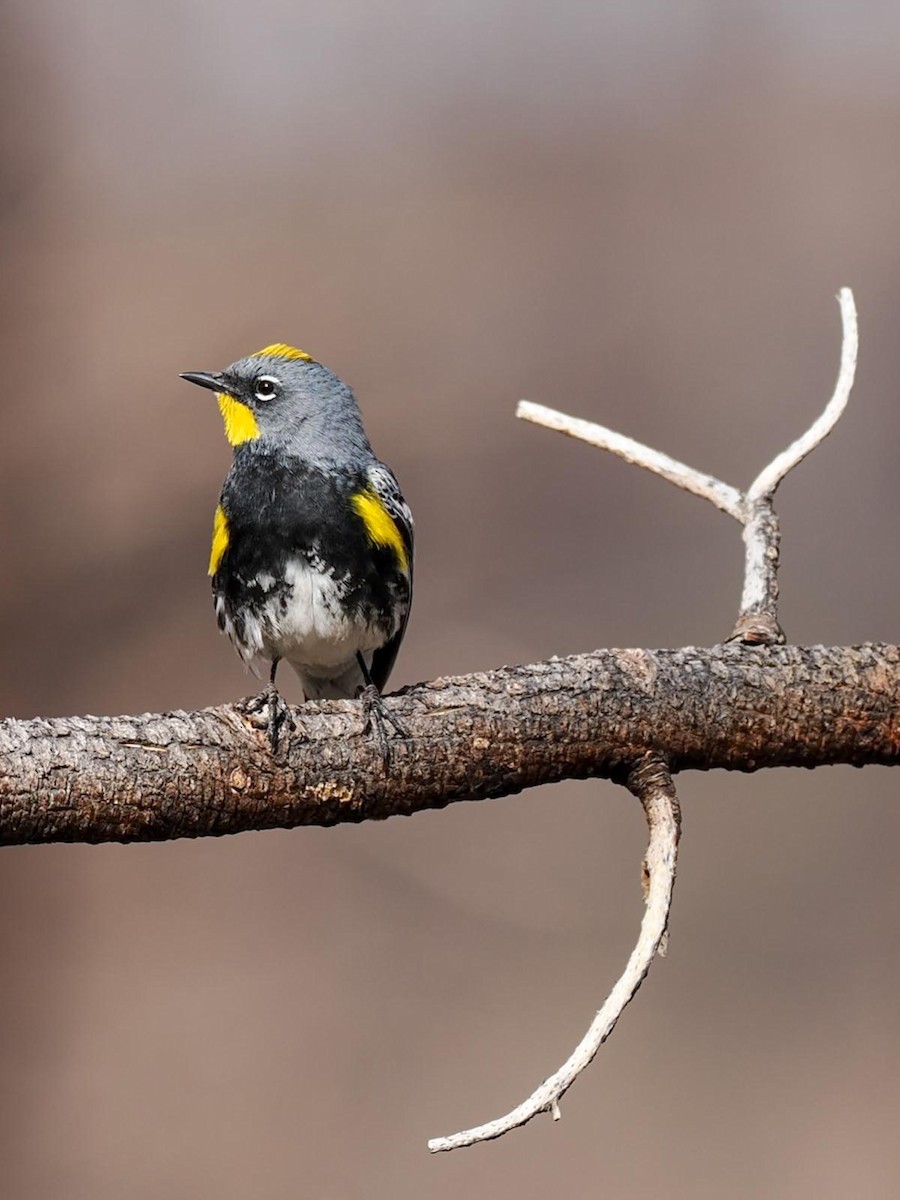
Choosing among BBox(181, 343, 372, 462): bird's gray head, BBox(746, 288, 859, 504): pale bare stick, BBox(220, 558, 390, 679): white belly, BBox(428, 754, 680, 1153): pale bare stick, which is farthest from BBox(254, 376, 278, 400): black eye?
BBox(428, 754, 680, 1153): pale bare stick

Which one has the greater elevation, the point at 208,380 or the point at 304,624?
the point at 208,380

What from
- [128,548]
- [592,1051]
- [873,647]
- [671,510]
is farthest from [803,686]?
[128,548]

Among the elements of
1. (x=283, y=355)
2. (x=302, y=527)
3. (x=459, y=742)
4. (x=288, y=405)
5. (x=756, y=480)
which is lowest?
(x=459, y=742)

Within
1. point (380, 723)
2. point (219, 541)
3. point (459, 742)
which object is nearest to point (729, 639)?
point (459, 742)

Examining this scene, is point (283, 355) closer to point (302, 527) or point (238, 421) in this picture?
point (238, 421)

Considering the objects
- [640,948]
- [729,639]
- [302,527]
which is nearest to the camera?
[640,948]

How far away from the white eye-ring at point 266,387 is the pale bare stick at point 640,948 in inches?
44.6

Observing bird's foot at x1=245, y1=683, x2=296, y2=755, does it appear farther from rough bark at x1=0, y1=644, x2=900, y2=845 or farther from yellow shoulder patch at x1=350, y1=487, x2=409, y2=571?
yellow shoulder patch at x1=350, y1=487, x2=409, y2=571

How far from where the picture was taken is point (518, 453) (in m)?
3.99

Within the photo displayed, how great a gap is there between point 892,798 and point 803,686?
2.22 metres

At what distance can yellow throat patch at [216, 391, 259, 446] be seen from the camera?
2.52 meters

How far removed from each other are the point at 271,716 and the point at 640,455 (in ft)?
2.36

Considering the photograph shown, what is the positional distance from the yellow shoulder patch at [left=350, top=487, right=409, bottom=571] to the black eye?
28cm

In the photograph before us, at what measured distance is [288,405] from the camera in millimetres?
2508
